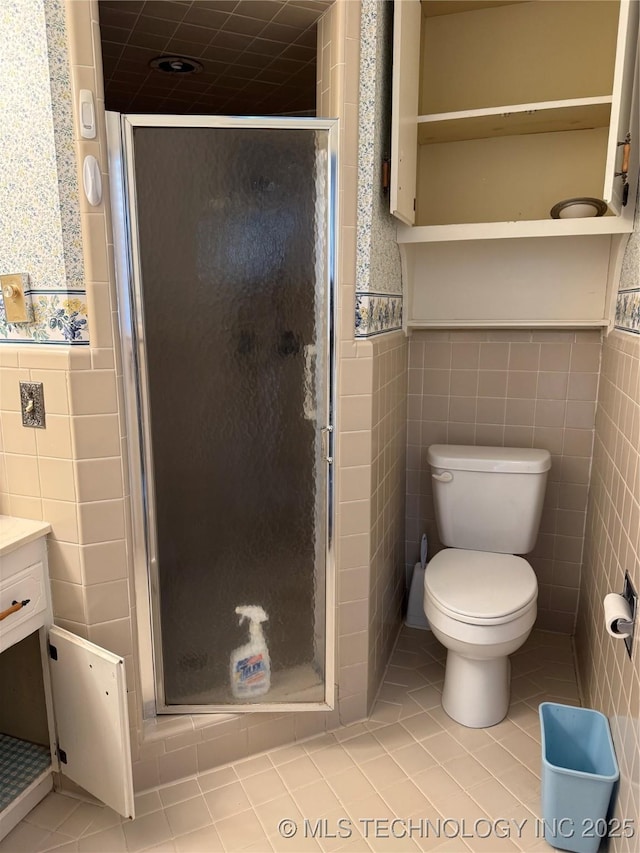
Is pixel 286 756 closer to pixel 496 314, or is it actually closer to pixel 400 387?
pixel 400 387

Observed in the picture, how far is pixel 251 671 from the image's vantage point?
73.5 inches

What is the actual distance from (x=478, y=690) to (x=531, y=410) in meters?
1.06

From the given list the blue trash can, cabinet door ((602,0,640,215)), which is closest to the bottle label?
the blue trash can

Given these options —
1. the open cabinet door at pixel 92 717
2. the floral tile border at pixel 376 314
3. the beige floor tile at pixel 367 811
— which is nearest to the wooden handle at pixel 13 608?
the open cabinet door at pixel 92 717

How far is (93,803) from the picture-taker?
1.70 m

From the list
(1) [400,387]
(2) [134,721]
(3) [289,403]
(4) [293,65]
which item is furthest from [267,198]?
(2) [134,721]

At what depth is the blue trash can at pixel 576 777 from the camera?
4.84 ft

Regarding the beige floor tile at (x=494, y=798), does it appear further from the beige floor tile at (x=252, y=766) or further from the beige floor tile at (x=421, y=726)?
the beige floor tile at (x=252, y=766)

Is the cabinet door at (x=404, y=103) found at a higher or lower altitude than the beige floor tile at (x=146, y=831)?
higher

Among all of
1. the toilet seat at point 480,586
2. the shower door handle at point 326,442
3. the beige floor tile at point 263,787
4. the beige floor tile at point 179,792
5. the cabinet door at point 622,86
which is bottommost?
the beige floor tile at point 179,792

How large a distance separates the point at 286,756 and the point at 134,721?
0.49 metres

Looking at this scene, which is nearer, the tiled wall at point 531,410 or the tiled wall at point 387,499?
the tiled wall at point 387,499

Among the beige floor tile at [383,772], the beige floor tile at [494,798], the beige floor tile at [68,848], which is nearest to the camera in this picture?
the beige floor tile at [68,848]

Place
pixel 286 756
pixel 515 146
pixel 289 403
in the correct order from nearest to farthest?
pixel 289 403 → pixel 286 756 → pixel 515 146
